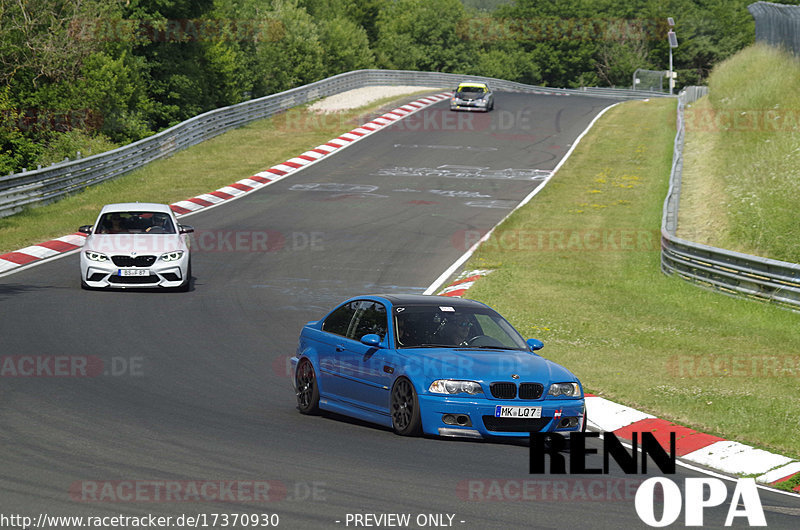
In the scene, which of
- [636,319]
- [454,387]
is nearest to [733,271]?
[636,319]

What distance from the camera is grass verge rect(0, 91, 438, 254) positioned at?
2738 cm

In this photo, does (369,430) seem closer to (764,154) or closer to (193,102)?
(764,154)

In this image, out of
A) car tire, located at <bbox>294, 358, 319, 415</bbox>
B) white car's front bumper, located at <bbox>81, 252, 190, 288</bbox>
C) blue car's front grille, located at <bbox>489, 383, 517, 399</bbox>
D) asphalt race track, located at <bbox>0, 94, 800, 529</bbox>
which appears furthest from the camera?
white car's front bumper, located at <bbox>81, 252, 190, 288</bbox>

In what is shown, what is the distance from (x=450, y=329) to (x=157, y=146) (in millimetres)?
30853

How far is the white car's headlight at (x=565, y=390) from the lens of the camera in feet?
32.9

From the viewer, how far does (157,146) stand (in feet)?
131

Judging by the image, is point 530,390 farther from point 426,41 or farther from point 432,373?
point 426,41

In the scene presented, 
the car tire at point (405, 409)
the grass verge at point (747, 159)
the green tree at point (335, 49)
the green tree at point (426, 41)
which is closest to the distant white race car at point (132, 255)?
the car tire at point (405, 409)

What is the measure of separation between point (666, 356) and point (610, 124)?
35.7m

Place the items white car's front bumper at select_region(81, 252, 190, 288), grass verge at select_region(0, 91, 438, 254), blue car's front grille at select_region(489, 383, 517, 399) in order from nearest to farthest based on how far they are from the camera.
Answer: blue car's front grille at select_region(489, 383, 517, 399), white car's front bumper at select_region(81, 252, 190, 288), grass verge at select_region(0, 91, 438, 254)

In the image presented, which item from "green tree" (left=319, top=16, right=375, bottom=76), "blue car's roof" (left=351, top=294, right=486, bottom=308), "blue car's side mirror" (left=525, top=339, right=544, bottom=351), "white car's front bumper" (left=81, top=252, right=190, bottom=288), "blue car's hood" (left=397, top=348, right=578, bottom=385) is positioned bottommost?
"white car's front bumper" (left=81, top=252, right=190, bottom=288)

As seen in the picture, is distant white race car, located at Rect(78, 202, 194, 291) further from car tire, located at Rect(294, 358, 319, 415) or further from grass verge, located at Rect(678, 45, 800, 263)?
grass verge, located at Rect(678, 45, 800, 263)

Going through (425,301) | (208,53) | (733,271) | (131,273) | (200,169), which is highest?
(208,53)

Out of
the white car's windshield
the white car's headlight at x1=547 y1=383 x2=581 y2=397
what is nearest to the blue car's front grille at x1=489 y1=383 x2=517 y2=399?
the white car's headlight at x1=547 y1=383 x2=581 y2=397
